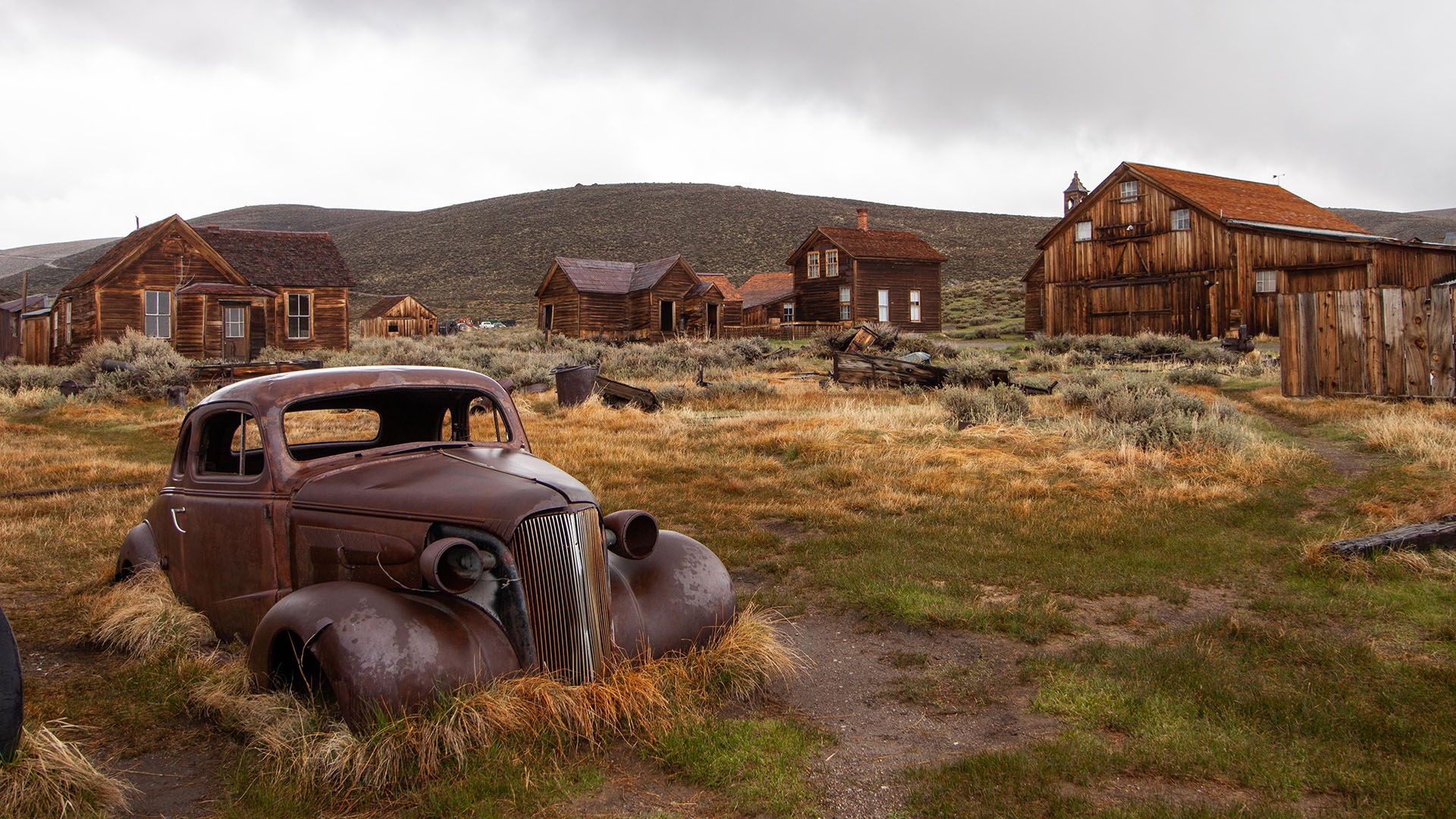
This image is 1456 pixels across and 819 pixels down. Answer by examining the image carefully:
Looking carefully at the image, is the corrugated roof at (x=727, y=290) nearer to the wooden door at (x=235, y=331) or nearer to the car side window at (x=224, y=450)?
the wooden door at (x=235, y=331)

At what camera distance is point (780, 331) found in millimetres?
43406

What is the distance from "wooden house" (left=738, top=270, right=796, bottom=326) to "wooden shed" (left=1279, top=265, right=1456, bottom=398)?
3235cm

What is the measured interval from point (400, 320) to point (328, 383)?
5153 cm

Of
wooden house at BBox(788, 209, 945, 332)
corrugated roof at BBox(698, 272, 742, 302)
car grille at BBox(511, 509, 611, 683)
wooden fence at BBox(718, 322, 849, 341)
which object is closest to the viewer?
car grille at BBox(511, 509, 611, 683)

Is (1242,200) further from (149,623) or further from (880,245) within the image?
(149,623)

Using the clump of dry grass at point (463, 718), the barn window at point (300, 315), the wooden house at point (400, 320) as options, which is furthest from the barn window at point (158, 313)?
the clump of dry grass at point (463, 718)

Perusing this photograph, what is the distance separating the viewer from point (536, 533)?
409 centimetres

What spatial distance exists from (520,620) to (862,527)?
482 centimetres

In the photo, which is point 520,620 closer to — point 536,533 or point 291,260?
point 536,533

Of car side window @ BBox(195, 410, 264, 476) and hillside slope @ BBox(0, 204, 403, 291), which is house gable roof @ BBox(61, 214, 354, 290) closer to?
car side window @ BBox(195, 410, 264, 476)

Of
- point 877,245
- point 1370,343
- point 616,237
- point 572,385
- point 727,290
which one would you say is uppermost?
point 616,237

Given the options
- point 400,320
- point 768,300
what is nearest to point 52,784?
point 768,300

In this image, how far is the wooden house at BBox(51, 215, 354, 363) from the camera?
2794 cm

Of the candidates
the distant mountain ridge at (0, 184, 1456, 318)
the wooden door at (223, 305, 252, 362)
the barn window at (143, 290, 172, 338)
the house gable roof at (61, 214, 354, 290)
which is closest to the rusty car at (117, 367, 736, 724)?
the wooden door at (223, 305, 252, 362)
